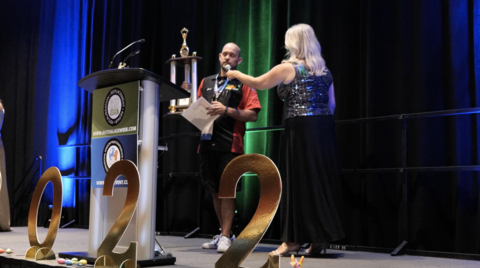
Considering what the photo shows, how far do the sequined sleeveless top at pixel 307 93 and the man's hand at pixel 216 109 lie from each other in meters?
0.45

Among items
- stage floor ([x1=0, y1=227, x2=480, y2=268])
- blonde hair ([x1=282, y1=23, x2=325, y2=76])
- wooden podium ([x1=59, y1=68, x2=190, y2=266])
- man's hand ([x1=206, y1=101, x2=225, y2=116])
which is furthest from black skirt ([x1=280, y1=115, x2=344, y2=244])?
wooden podium ([x1=59, y1=68, x2=190, y2=266])

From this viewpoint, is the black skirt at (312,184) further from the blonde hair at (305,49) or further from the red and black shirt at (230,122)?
the red and black shirt at (230,122)

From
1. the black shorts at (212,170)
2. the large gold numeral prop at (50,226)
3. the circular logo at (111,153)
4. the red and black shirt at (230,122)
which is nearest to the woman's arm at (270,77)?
the red and black shirt at (230,122)

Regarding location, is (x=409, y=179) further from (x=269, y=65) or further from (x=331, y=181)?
(x=269, y=65)

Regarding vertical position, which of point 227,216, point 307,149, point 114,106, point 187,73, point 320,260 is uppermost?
point 187,73

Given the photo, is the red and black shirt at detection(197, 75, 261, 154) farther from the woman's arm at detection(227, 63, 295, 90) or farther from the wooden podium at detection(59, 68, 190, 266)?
the wooden podium at detection(59, 68, 190, 266)

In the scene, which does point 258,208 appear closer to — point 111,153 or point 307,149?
point 111,153

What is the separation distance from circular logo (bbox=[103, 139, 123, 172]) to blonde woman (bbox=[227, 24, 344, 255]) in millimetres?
826

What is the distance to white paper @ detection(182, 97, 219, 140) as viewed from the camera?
10.3 ft

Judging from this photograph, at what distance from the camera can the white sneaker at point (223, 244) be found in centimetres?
310

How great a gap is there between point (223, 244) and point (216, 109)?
0.80 m

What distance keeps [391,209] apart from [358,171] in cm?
34

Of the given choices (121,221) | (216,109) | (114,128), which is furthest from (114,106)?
(216,109)

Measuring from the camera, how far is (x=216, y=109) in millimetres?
3172
